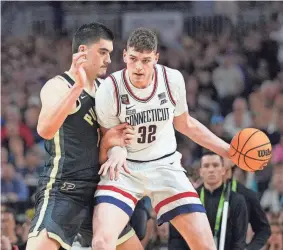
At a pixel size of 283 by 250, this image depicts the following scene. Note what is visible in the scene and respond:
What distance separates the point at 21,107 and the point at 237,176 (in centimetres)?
370

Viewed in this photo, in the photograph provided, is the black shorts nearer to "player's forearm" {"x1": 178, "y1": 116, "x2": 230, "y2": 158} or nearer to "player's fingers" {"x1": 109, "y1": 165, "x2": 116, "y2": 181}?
"player's fingers" {"x1": 109, "y1": 165, "x2": 116, "y2": 181}

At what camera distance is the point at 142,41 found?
5883 mm

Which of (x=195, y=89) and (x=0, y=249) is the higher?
(x=195, y=89)

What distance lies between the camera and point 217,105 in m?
12.2

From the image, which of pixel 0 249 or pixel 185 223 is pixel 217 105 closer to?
pixel 0 249

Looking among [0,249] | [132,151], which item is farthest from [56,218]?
[0,249]

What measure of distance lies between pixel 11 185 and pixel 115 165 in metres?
5.00

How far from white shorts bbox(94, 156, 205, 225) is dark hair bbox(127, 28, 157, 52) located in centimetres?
88

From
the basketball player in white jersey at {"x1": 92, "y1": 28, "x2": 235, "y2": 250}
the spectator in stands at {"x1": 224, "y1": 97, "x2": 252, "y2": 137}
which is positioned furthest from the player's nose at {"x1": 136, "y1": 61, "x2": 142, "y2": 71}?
the spectator in stands at {"x1": 224, "y1": 97, "x2": 252, "y2": 137}

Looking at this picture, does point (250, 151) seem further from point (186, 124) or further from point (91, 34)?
point (91, 34)

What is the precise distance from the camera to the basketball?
6.16 metres

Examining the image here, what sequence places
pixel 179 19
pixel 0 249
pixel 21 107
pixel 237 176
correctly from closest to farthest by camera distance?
pixel 0 249 → pixel 237 176 → pixel 21 107 → pixel 179 19

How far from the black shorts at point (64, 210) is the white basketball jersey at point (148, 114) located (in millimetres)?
476

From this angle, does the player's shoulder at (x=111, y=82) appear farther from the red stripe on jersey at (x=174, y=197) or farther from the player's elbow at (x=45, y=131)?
the red stripe on jersey at (x=174, y=197)
